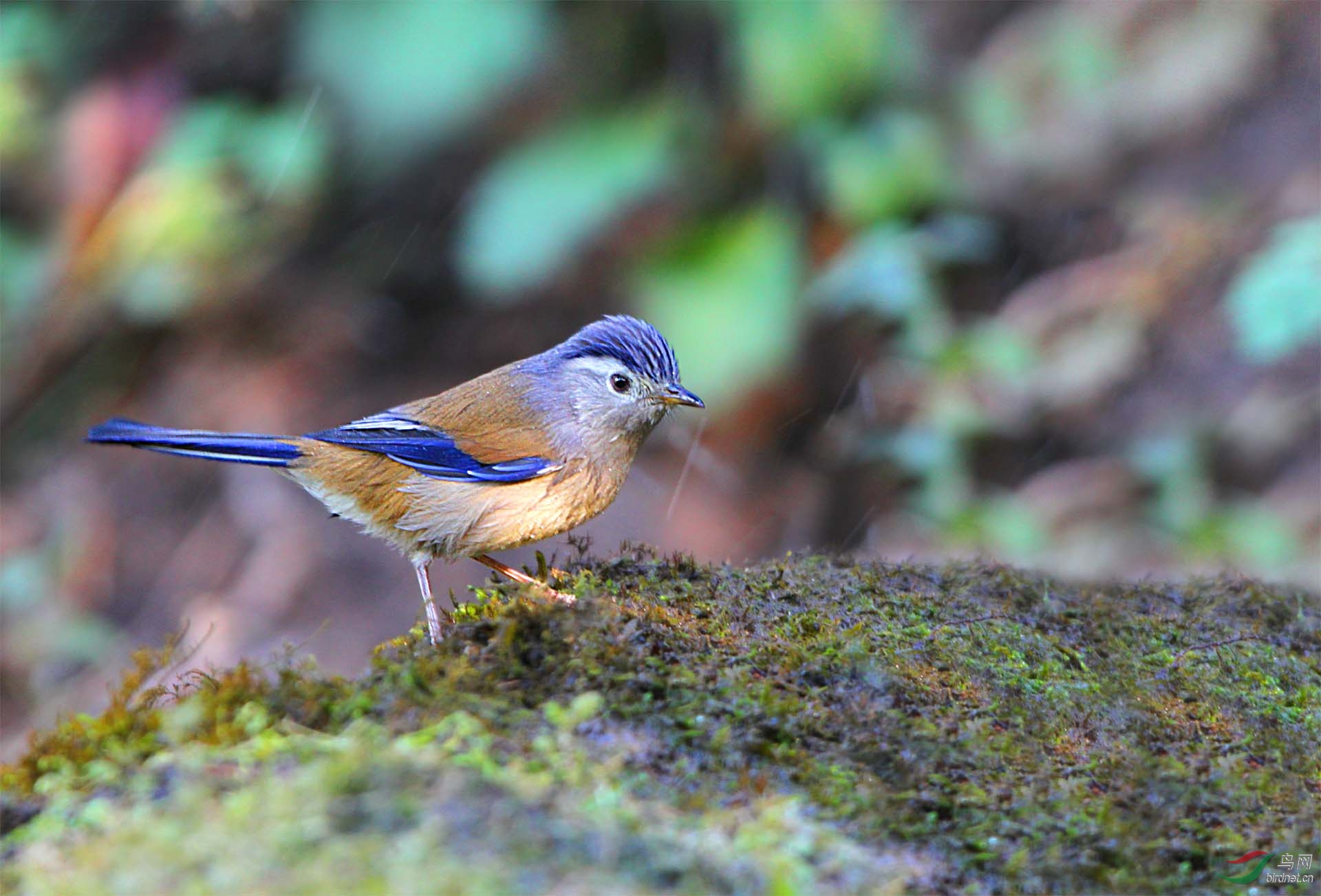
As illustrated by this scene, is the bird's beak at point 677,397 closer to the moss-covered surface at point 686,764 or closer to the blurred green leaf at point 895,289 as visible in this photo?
the moss-covered surface at point 686,764

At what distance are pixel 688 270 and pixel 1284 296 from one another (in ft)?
11.7

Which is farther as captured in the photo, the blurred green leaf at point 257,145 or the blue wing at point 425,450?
the blurred green leaf at point 257,145

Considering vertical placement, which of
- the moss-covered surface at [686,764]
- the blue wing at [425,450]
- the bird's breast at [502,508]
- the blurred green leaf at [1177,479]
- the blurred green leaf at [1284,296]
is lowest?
the moss-covered surface at [686,764]

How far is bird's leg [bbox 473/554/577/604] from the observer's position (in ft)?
11.3

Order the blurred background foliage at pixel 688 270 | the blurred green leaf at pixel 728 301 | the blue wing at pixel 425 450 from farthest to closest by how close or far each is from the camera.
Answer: the blurred background foliage at pixel 688 270, the blurred green leaf at pixel 728 301, the blue wing at pixel 425 450

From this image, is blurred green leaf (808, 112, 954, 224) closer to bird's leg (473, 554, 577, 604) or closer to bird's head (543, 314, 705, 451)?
bird's head (543, 314, 705, 451)

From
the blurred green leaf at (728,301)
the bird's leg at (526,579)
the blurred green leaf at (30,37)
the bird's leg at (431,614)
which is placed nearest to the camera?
the bird's leg at (526,579)

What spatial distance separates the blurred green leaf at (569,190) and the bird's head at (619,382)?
3.51m

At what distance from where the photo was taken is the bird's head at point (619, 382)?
472 cm

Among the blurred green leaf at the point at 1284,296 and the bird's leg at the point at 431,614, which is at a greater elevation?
the blurred green leaf at the point at 1284,296

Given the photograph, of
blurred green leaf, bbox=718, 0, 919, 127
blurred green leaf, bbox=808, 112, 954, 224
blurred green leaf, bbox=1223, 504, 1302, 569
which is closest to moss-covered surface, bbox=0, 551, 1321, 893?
blurred green leaf, bbox=1223, 504, 1302, 569

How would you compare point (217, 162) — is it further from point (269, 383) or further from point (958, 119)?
point (958, 119)

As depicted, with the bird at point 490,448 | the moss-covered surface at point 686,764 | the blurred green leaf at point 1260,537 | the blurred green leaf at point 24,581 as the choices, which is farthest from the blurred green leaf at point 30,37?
the blurred green leaf at point 1260,537

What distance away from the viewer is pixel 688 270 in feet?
25.8
